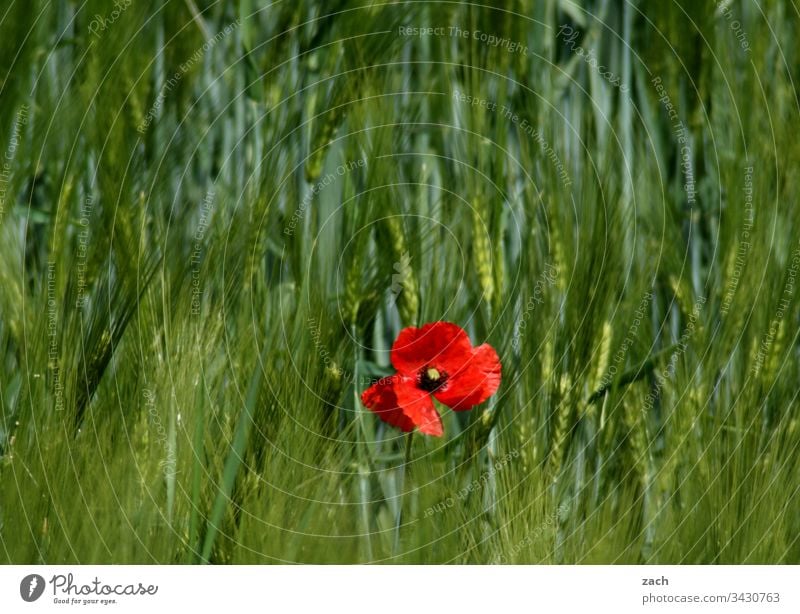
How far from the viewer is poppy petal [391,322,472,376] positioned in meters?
1.08

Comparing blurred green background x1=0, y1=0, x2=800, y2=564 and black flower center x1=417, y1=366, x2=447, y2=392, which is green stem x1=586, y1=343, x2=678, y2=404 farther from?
black flower center x1=417, y1=366, x2=447, y2=392

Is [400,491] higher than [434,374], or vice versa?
[434,374]

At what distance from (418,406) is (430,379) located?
0.03 m

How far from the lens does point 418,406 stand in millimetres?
1081

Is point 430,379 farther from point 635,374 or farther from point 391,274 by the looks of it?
point 635,374

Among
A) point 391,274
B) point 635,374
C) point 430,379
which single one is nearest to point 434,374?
point 430,379

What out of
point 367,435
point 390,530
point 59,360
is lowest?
point 390,530

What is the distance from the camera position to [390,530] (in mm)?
1085

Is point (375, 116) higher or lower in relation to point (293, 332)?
higher

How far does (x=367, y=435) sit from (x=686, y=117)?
1.64 ft

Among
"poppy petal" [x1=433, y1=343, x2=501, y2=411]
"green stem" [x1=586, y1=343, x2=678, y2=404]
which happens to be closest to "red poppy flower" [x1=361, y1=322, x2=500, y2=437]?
"poppy petal" [x1=433, y1=343, x2=501, y2=411]

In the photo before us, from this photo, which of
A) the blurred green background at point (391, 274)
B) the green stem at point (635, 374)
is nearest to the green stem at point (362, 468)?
the blurred green background at point (391, 274)
